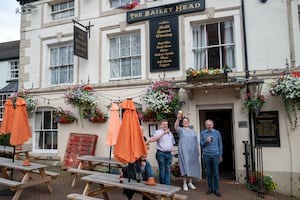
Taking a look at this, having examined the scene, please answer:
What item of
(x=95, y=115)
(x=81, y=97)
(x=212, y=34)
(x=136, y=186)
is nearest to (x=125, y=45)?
(x=81, y=97)

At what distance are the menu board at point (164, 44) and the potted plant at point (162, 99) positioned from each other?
782mm

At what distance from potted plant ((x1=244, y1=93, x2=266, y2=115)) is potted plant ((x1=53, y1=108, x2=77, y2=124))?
5.92m

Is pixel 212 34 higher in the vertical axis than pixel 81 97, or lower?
higher

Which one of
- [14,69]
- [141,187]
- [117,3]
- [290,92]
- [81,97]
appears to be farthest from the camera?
[14,69]

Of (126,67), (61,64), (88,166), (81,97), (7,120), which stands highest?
(61,64)

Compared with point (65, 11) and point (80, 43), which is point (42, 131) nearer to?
point (80, 43)

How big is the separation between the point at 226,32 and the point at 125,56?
3.53 meters

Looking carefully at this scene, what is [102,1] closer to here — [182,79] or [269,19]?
[182,79]

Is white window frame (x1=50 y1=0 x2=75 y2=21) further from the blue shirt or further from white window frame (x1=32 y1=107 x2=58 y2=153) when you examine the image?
the blue shirt

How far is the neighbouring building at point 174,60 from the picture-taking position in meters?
6.53

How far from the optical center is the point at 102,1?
885 cm

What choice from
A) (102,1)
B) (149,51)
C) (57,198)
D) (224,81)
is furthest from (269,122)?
(102,1)

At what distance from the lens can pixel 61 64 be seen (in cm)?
944

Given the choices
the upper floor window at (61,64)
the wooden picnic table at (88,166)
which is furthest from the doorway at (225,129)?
the upper floor window at (61,64)
